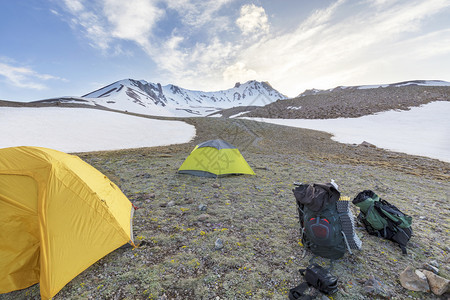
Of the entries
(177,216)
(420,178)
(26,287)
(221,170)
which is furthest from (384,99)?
(26,287)

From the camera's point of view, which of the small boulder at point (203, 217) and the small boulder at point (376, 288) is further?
the small boulder at point (203, 217)

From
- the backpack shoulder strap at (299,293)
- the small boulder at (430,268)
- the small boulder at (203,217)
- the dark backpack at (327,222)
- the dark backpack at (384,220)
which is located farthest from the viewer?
the small boulder at (203,217)

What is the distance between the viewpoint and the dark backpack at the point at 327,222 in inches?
157

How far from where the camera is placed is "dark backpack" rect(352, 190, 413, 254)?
4.60m

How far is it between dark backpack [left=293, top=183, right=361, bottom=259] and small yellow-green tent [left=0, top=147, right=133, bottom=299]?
4157 millimetres

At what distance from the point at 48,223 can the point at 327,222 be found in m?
5.62

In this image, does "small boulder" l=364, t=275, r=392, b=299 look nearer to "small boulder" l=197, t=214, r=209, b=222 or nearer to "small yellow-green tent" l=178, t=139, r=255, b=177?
"small boulder" l=197, t=214, r=209, b=222

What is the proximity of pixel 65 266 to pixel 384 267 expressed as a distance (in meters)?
6.33

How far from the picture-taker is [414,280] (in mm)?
3363

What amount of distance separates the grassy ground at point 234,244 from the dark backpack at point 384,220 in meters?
0.22

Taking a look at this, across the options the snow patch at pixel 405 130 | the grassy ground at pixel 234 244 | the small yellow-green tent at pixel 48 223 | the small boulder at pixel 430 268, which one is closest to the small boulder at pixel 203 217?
the grassy ground at pixel 234 244

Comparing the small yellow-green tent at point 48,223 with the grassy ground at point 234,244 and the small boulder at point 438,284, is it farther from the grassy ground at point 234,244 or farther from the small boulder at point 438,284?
the small boulder at point 438,284

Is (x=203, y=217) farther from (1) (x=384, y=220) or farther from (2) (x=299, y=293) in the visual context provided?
(1) (x=384, y=220)

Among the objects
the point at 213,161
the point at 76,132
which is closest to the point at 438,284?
the point at 213,161
